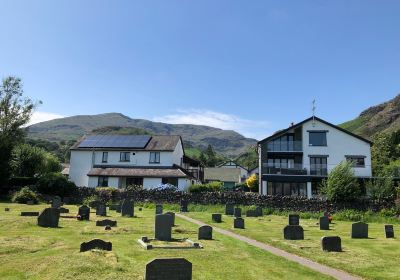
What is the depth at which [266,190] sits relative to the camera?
52594 millimetres

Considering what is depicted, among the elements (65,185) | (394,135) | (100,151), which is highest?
(394,135)

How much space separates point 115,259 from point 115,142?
51.5 meters

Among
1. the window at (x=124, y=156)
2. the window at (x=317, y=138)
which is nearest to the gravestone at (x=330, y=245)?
the window at (x=317, y=138)

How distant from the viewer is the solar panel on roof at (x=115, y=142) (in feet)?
205

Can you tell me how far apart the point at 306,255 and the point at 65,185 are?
4000 centimetres

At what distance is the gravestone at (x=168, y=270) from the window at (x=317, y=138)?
4590 cm

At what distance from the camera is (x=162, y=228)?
759 inches

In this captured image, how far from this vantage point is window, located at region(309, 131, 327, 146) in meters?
53.4

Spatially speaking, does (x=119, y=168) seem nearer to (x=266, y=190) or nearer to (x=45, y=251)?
(x=266, y=190)

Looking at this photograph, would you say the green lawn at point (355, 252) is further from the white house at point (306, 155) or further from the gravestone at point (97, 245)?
the white house at point (306, 155)

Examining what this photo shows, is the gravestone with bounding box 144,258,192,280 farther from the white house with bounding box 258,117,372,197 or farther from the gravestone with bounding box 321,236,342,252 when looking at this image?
the white house with bounding box 258,117,372,197

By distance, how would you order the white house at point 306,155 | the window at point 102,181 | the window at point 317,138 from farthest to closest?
the window at point 102,181 < the window at point 317,138 < the white house at point 306,155

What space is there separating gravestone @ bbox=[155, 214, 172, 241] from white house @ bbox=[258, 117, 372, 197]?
3375 centimetres

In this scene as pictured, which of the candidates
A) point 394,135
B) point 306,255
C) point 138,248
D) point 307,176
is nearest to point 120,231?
point 138,248
